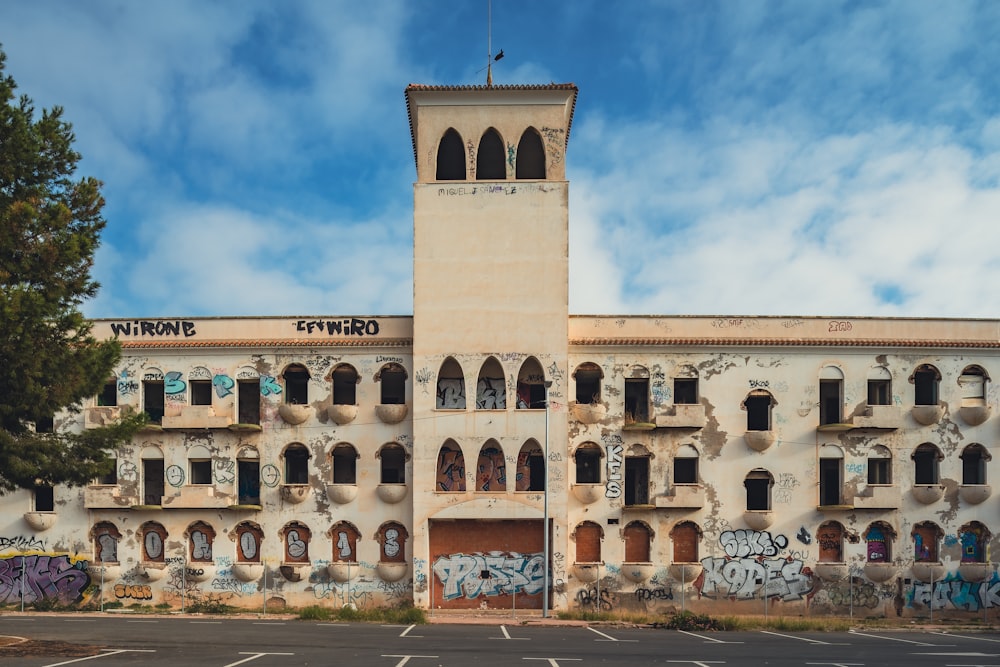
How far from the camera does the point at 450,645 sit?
21969mm

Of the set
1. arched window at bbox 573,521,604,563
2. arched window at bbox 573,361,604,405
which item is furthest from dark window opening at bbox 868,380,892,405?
arched window at bbox 573,521,604,563

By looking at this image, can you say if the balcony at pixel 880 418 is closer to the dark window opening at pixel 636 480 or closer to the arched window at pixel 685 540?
the arched window at pixel 685 540

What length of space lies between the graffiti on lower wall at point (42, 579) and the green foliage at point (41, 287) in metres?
12.1

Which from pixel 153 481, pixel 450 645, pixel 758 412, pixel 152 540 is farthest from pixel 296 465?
pixel 758 412

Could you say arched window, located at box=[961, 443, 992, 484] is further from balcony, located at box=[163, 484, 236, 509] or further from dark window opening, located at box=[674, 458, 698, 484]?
balcony, located at box=[163, 484, 236, 509]

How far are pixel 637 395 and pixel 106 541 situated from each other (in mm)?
24285

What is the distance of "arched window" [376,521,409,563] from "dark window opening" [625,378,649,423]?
1131 cm

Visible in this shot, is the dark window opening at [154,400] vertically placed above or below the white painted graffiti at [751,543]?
above

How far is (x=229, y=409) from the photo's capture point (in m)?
32.2

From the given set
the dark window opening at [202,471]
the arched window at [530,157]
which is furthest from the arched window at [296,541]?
the arched window at [530,157]

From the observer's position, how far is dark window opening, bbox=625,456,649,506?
105 ft

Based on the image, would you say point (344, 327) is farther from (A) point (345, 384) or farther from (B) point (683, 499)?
(B) point (683, 499)

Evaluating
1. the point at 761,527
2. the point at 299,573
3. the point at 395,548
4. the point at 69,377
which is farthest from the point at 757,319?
the point at 69,377

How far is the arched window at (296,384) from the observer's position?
107ft
